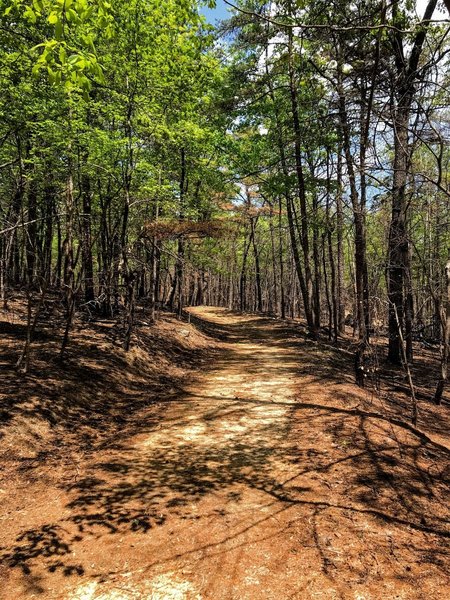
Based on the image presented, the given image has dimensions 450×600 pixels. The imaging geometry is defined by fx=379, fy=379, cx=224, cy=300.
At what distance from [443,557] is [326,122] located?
8.23 metres

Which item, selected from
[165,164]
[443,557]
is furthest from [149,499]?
[165,164]

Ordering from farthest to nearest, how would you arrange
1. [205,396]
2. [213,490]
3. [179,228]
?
[179,228], [205,396], [213,490]

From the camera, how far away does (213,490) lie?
5.51 metres

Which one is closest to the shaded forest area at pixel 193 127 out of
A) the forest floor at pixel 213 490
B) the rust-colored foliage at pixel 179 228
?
the rust-colored foliage at pixel 179 228

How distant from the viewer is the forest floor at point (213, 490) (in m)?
3.86

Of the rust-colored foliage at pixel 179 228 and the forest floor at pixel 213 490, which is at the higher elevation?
the rust-colored foliage at pixel 179 228

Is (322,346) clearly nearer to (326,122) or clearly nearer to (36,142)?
(326,122)

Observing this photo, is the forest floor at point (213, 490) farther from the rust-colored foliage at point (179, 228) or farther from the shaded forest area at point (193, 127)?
the rust-colored foliage at point (179, 228)

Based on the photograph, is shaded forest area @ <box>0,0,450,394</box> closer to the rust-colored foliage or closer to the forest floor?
the rust-colored foliage

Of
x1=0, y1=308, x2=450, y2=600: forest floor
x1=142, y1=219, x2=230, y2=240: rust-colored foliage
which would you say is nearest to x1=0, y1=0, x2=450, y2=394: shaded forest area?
x1=142, y1=219, x2=230, y2=240: rust-colored foliage

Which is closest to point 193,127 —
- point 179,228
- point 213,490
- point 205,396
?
point 179,228

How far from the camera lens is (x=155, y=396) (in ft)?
32.9

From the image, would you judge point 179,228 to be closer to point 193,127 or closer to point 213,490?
point 193,127

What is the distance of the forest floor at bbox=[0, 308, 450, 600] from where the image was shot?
3.86m
